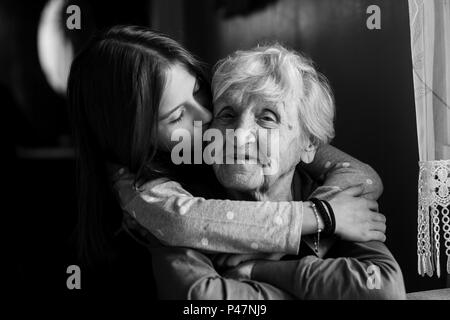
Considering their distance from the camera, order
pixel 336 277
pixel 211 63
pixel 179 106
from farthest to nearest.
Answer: pixel 211 63, pixel 179 106, pixel 336 277

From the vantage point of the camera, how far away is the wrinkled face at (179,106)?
1197 mm

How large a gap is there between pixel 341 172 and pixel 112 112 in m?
0.58

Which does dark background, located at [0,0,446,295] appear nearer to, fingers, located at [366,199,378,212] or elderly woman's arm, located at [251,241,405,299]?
fingers, located at [366,199,378,212]

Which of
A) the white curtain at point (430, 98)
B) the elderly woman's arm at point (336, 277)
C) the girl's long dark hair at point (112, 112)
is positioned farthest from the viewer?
the white curtain at point (430, 98)

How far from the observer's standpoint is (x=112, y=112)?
3.99 feet

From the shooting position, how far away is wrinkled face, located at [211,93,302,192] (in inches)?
45.5

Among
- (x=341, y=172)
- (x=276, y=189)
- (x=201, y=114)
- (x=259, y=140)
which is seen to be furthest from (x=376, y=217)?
(x=201, y=114)

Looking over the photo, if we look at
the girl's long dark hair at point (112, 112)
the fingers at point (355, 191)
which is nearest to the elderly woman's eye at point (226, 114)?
the girl's long dark hair at point (112, 112)

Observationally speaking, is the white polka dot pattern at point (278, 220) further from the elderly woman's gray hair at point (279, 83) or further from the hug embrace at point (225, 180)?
the elderly woman's gray hair at point (279, 83)

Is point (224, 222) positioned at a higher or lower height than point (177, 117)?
lower

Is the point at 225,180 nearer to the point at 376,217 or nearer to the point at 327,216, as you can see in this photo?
the point at 327,216

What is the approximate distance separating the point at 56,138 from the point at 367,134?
85 cm

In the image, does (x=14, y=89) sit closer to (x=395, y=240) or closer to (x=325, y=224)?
(x=325, y=224)

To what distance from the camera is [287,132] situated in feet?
3.90
